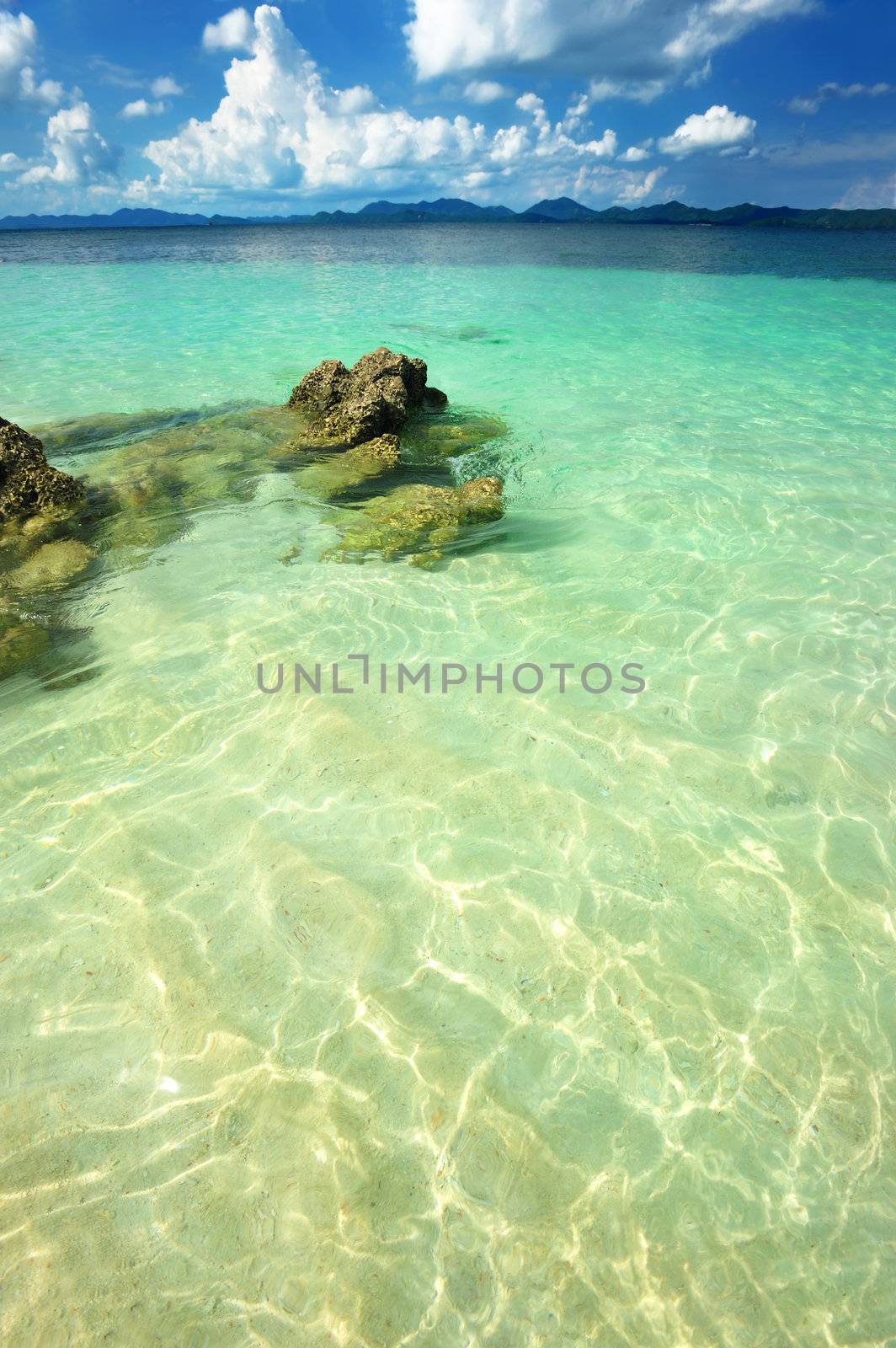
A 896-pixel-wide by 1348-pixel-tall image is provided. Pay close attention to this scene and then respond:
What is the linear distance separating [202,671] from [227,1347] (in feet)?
14.4

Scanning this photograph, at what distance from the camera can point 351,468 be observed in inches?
392

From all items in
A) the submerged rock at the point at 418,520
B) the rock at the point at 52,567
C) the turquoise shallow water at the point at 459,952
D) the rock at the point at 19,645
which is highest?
the submerged rock at the point at 418,520

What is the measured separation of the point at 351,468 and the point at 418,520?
2.38m

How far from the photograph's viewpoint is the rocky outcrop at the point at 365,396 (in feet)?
35.3

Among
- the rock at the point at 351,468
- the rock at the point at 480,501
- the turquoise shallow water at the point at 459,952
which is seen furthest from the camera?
the rock at the point at 351,468

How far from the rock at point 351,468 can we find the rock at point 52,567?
3.18 meters

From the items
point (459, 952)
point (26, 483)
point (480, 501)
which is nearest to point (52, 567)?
point (26, 483)

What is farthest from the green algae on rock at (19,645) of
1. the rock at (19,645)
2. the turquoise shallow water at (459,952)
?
the turquoise shallow water at (459,952)

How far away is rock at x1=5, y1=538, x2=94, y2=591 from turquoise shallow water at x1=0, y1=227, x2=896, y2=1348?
0.28m

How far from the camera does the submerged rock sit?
25.4ft

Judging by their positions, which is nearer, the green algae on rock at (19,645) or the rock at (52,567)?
the green algae on rock at (19,645)

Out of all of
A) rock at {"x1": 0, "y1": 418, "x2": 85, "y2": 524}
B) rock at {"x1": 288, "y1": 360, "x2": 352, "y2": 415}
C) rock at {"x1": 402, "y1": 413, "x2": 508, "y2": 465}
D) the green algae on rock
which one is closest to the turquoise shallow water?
the green algae on rock

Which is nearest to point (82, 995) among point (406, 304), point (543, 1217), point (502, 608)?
point (543, 1217)

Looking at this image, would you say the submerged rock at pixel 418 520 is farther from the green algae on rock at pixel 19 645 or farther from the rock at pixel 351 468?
the green algae on rock at pixel 19 645
